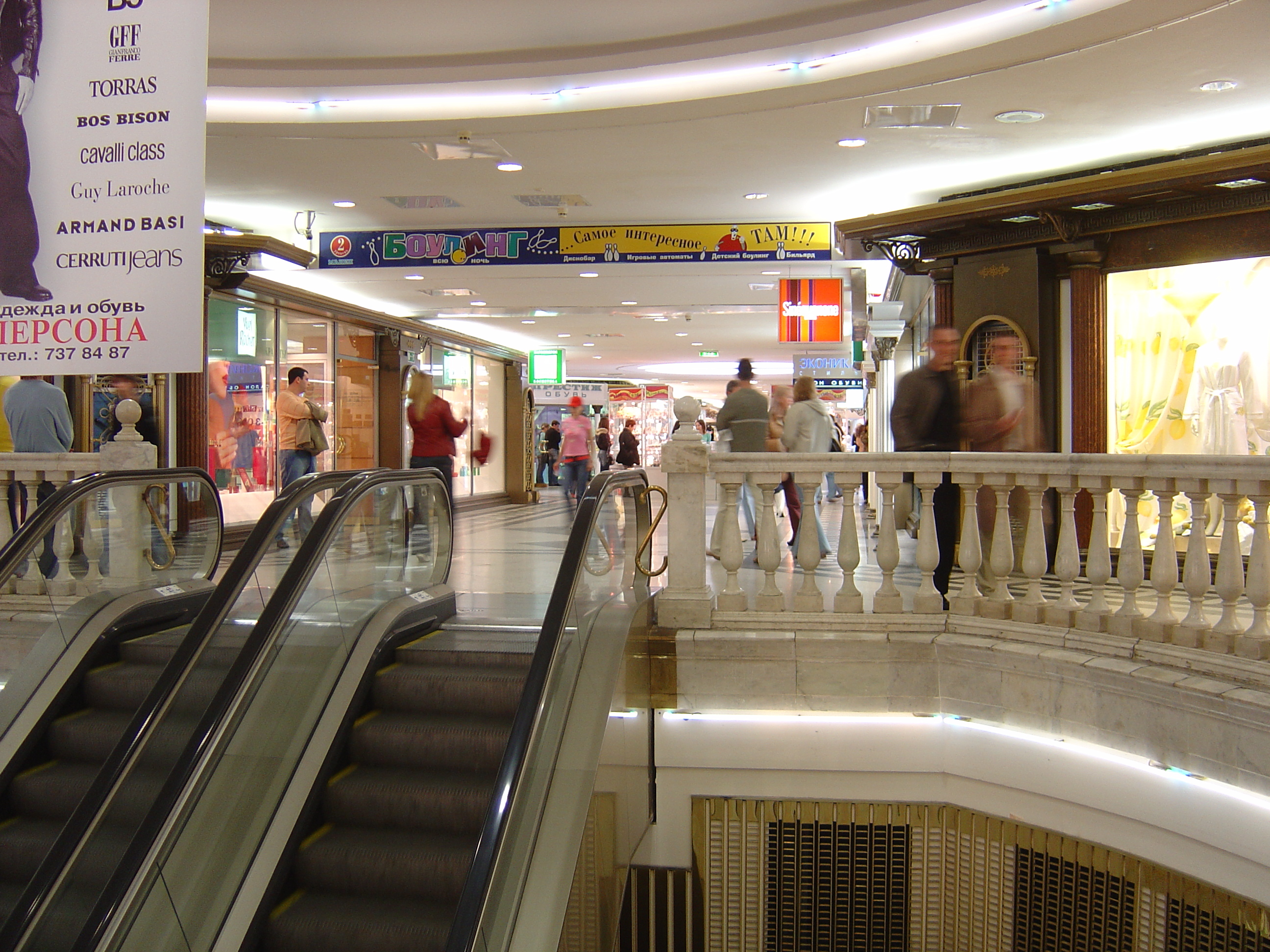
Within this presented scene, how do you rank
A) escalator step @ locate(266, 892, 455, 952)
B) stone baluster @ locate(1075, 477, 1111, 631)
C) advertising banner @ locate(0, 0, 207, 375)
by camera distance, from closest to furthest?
1. advertising banner @ locate(0, 0, 207, 375)
2. escalator step @ locate(266, 892, 455, 952)
3. stone baluster @ locate(1075, 477, 1111, 631)

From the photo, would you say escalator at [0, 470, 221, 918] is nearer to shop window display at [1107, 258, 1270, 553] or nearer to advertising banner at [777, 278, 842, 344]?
shop window display at [1107, 258, 1270, 553]

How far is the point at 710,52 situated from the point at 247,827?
477 centimetres

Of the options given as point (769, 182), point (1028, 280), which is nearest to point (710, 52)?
point (769, 182)

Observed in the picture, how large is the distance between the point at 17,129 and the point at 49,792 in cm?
282

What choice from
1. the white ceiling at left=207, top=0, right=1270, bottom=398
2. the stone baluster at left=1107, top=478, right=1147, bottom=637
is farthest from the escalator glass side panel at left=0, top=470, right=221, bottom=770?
the stone baluster at left=1107, top=478, right=1147, bottom=637

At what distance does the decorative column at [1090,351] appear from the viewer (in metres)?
7.42

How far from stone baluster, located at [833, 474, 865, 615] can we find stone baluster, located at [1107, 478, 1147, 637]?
1146mm

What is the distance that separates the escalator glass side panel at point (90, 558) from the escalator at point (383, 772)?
1257mm

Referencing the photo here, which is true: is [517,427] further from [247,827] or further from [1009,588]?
[247,827]

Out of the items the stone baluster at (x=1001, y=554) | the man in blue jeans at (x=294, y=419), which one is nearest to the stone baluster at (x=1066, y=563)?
the stone baluster at (x=1001, y=554)

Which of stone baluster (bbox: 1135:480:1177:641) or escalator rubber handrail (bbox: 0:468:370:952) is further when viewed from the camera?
stone baluster (bbox: 1135:480:1177:641)

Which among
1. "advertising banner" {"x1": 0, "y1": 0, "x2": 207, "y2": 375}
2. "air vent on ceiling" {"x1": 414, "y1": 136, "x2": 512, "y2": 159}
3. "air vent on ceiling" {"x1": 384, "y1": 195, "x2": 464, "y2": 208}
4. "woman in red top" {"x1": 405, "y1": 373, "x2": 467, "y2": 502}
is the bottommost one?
"woman in red top" {"x1": 405, "y1": 373, "x2": 467, "y2": 502}

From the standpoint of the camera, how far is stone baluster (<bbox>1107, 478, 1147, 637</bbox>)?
413cm

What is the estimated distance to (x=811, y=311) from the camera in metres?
10.4
